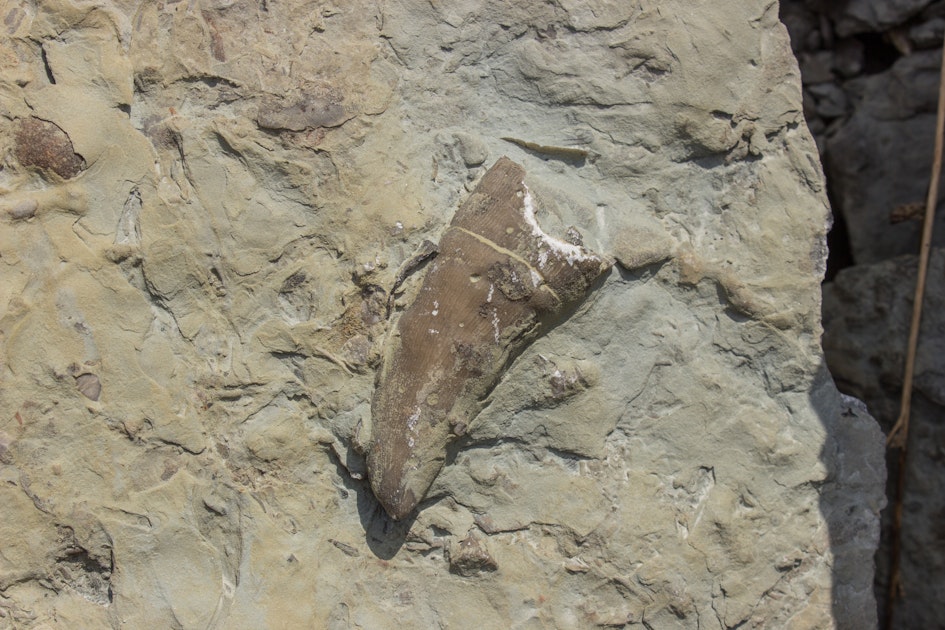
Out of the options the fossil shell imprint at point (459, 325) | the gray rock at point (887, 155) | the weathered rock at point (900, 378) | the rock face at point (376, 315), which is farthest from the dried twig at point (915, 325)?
the fossil shell imprint at point (459, 325)

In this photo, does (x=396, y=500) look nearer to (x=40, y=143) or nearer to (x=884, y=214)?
(x=40, y=143)

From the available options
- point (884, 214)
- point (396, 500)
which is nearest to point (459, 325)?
point (396, 500)

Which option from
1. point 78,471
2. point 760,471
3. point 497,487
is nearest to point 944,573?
point 760,471

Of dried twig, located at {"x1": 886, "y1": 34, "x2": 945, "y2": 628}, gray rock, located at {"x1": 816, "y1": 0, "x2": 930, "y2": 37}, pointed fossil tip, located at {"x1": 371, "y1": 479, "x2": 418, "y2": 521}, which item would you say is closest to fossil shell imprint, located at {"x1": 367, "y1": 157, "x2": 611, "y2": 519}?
pointed fossil tip, located at {"x1": 371, "y1": 479, "x2": 418, "y2": 521}

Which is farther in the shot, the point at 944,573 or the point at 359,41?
the point at 944,573

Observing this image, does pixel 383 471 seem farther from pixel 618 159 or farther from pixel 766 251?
pixel 766 251
